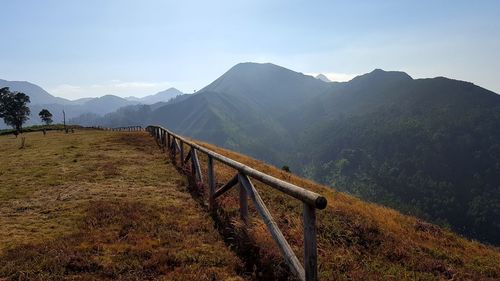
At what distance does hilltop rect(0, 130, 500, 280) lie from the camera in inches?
263

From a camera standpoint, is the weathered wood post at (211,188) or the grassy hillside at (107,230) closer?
the grassy hillside at (107,230)

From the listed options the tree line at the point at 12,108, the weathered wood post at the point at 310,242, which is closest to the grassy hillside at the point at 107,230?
the weathered wood post at the point at 310,242

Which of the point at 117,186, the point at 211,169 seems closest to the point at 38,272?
the point at 211,169

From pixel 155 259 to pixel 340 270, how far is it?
3524mm

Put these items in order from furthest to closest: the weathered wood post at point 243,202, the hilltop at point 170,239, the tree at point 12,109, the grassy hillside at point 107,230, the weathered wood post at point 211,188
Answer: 1. the tree at point 12,109
2. the weathered wood post at point 211,188
3. the weathered wood post at point 243,202
4. the hilltop at point 170,239
5. the grassy hillside at point 107,230

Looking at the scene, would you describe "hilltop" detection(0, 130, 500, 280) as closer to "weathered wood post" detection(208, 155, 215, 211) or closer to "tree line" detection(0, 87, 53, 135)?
"weathered wood post" detection(208, 155, 215, 211)

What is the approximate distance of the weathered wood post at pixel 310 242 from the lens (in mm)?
5285

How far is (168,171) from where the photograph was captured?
54.2 ft

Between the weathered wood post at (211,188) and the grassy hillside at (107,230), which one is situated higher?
the weathered wood post at (211,188)

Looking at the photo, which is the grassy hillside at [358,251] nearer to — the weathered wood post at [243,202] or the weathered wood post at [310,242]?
the weathered wood post at [243,202]

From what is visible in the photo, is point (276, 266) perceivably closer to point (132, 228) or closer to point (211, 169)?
point (132, 228)

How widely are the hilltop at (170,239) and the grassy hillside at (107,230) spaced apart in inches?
0.8

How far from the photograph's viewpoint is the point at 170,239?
8.06m

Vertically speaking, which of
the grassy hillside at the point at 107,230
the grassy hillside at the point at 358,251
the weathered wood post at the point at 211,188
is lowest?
the grassy hillside at the point at 358,251
